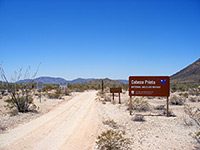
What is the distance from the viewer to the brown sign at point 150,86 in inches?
538

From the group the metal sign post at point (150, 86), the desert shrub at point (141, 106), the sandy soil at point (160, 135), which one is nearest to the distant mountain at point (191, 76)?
the desert shrub at point (141, 106)

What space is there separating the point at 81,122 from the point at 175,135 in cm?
529

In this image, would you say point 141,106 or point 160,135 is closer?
point 160,135

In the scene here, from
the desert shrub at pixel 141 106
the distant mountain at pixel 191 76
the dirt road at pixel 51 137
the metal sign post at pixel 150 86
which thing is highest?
the distant mountain at pixel 191 76

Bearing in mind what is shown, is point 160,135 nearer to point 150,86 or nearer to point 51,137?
point 51,137

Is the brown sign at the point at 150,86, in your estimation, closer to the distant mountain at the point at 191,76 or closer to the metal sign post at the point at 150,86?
the metal sign post at the point at 150,86

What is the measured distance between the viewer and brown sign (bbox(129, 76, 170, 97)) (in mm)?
13672

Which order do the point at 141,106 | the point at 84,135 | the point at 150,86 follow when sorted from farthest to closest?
the point at 141,106 → the point at 150,86 → the point at 84,135

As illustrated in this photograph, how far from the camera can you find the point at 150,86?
45.2ft

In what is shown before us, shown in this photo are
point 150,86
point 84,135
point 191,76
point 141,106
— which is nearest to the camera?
point 84,135

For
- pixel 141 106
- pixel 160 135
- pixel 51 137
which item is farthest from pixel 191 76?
pixel 51 137

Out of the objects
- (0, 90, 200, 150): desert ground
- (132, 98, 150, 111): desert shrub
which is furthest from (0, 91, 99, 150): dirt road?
(132, 98, 150, 111): desert shrub

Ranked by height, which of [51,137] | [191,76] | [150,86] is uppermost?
[191,76]

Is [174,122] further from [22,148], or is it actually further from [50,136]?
[22,148]
